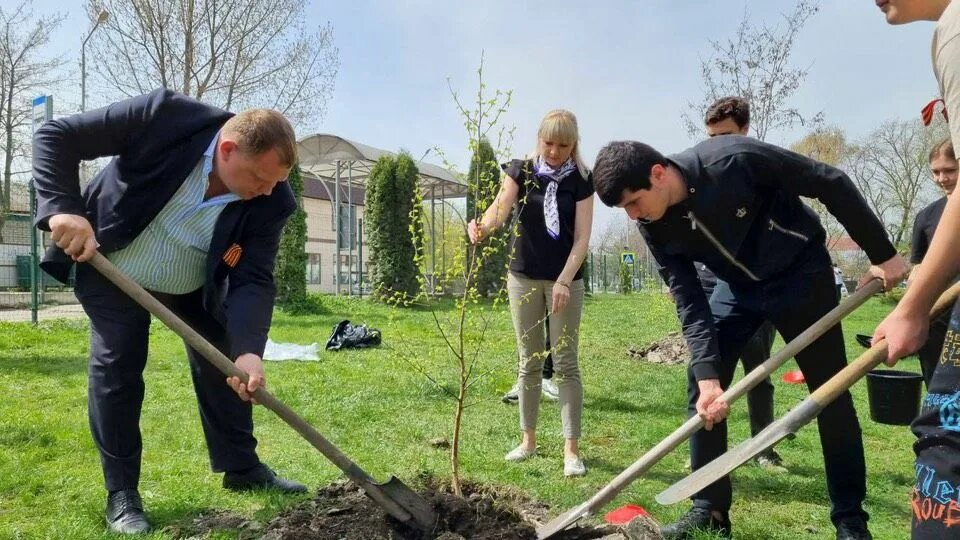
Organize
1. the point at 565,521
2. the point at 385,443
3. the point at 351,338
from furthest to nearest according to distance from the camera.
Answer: the point at 351,338 < the point at 385,443 < the point at 565,521

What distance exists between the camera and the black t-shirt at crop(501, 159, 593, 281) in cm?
401

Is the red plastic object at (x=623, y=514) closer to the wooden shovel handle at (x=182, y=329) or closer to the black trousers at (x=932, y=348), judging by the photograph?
the wooden shovel handle at (x=182, y=329)

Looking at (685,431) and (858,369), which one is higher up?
(858,369)

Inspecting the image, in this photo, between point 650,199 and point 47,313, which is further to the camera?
point 47,313

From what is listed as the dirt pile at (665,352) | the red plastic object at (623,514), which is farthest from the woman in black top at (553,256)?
the dirt pile at (665,352)

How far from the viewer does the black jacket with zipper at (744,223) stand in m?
2.85

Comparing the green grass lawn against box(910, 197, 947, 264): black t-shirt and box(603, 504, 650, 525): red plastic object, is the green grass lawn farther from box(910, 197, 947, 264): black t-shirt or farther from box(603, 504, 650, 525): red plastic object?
box(910, 197, 947, 264): black t-shirt

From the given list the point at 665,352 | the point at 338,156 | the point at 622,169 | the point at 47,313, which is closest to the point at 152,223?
the point at 622,169

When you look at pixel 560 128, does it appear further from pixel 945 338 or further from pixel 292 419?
pixel 945 338

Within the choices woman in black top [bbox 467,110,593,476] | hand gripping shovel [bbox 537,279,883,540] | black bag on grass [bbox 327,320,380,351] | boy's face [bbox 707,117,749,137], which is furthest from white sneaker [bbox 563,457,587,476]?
black bag on grass [bbox 327,320,380,351]

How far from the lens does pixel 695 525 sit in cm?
308

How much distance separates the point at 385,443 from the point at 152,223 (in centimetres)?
217

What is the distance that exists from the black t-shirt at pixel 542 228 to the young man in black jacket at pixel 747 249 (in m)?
0.91

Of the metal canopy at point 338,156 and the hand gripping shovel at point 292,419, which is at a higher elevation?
the metal canopy at point 338,156
